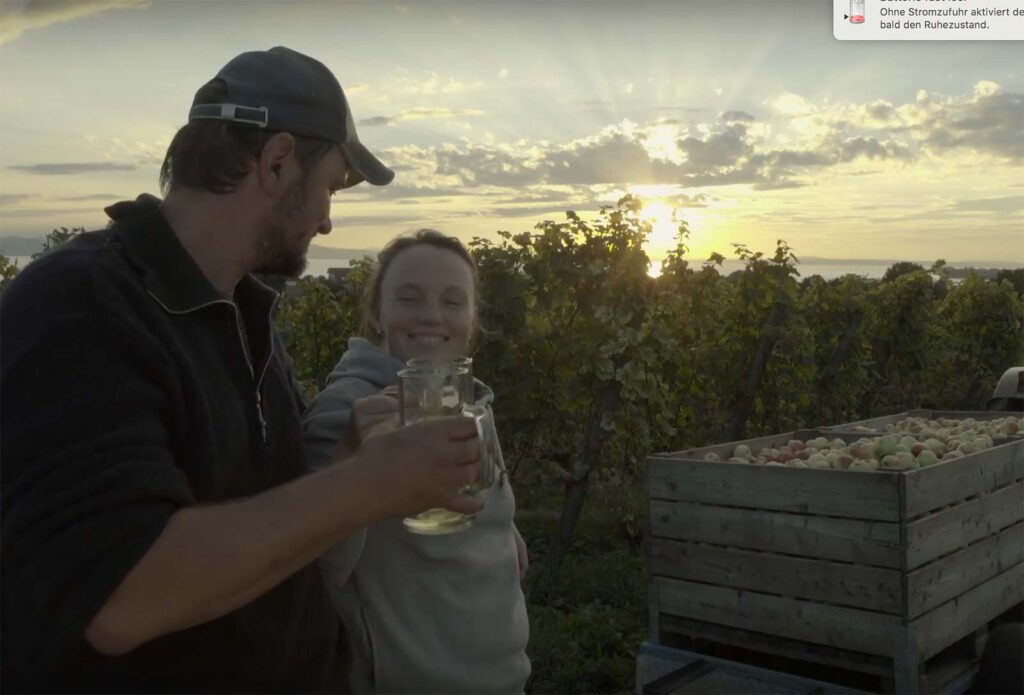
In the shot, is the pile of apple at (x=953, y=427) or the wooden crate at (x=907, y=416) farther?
the wooden crate at (x=907, y=416)

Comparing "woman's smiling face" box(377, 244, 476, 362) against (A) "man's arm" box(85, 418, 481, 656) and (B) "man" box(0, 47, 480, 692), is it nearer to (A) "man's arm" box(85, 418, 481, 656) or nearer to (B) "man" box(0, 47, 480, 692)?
(B) "man" box(0, 47, 480, 692)

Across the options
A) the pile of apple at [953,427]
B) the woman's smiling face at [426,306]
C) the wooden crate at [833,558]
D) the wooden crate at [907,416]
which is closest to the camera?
the woman's smiling face at [426,306]

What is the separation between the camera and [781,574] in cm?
375

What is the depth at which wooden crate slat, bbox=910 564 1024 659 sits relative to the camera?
357 centimetres

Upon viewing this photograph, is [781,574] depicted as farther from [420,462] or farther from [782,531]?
[420,462]

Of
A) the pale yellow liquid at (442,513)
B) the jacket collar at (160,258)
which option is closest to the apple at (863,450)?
the pale yellow liquid at (442,513)

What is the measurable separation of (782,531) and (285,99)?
9.28ft

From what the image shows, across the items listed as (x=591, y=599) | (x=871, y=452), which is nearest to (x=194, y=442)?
(x=871, y=452)

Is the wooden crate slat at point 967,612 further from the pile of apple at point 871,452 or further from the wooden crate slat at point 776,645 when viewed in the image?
the pile of apple at point 871,452

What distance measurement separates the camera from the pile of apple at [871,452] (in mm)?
3879

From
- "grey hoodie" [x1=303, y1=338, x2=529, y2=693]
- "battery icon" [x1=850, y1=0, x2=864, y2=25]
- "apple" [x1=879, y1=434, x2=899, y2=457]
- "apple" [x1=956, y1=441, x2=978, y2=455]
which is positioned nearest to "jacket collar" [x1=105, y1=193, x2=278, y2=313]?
"grey hoodie" [x1=303, y1=338, x2=529, y2=693]

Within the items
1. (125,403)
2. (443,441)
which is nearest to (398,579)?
(443,441)

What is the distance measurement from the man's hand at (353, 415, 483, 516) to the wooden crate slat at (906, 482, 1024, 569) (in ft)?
8.70

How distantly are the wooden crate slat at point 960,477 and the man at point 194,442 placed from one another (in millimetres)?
2519
